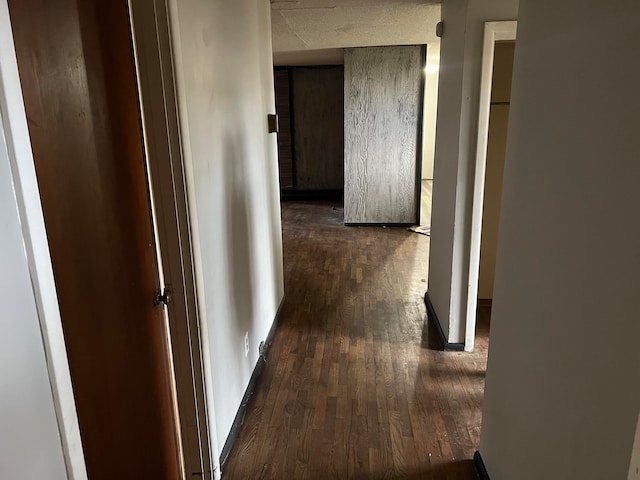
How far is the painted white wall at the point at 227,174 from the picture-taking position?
1.60m

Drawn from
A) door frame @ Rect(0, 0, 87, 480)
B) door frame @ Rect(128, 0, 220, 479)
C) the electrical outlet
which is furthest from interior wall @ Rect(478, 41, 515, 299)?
door frame @ Rect(0, 0, 87, 480)

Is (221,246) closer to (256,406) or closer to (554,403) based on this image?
(256,406)

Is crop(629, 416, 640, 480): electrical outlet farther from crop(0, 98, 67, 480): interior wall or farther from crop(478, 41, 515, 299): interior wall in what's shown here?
crop(478, 41, 515, 299): interior wall

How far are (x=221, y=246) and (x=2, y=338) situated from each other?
1296 millimetres

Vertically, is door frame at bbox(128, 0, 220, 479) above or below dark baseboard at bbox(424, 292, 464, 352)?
above

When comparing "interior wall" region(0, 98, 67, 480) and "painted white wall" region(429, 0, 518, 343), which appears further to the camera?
"painted white wall" region(429, 0, 518, 343)

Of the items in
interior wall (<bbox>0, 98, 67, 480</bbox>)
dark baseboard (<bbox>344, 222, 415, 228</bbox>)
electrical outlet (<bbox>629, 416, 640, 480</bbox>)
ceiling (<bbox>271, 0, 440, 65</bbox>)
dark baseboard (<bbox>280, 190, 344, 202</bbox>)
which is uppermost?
ceiling (<bbox>271, 0, 440, 65</bbox>)

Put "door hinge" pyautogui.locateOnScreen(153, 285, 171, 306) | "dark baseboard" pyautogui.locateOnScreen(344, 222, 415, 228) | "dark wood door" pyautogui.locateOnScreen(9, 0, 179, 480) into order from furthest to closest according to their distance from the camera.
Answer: "dark baseboard" pyautogui.locateOnScreen(344, 222, 415, 228) < "door hinge" pyautogui.locateOnScreen(153, 285, 171, 306) < "dark wood door" pyautogui.locateOnScreen(9, 0, 179, 480)

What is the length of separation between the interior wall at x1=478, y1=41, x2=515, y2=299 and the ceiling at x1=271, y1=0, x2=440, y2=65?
2.12 feet

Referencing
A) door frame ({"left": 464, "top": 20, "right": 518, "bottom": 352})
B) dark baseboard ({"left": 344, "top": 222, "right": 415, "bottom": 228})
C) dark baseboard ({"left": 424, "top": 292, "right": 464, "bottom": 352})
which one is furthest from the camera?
dark baseboard ({"left": 344, "top": 222, "right": 415, "bottom": 228})

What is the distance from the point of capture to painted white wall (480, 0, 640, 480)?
2.78 ft

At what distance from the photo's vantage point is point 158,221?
1.52 meters

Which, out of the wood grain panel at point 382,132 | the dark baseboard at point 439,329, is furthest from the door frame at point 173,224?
the wood grain panel at point 382,132

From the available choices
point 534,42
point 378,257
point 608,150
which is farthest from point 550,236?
point 378,257
